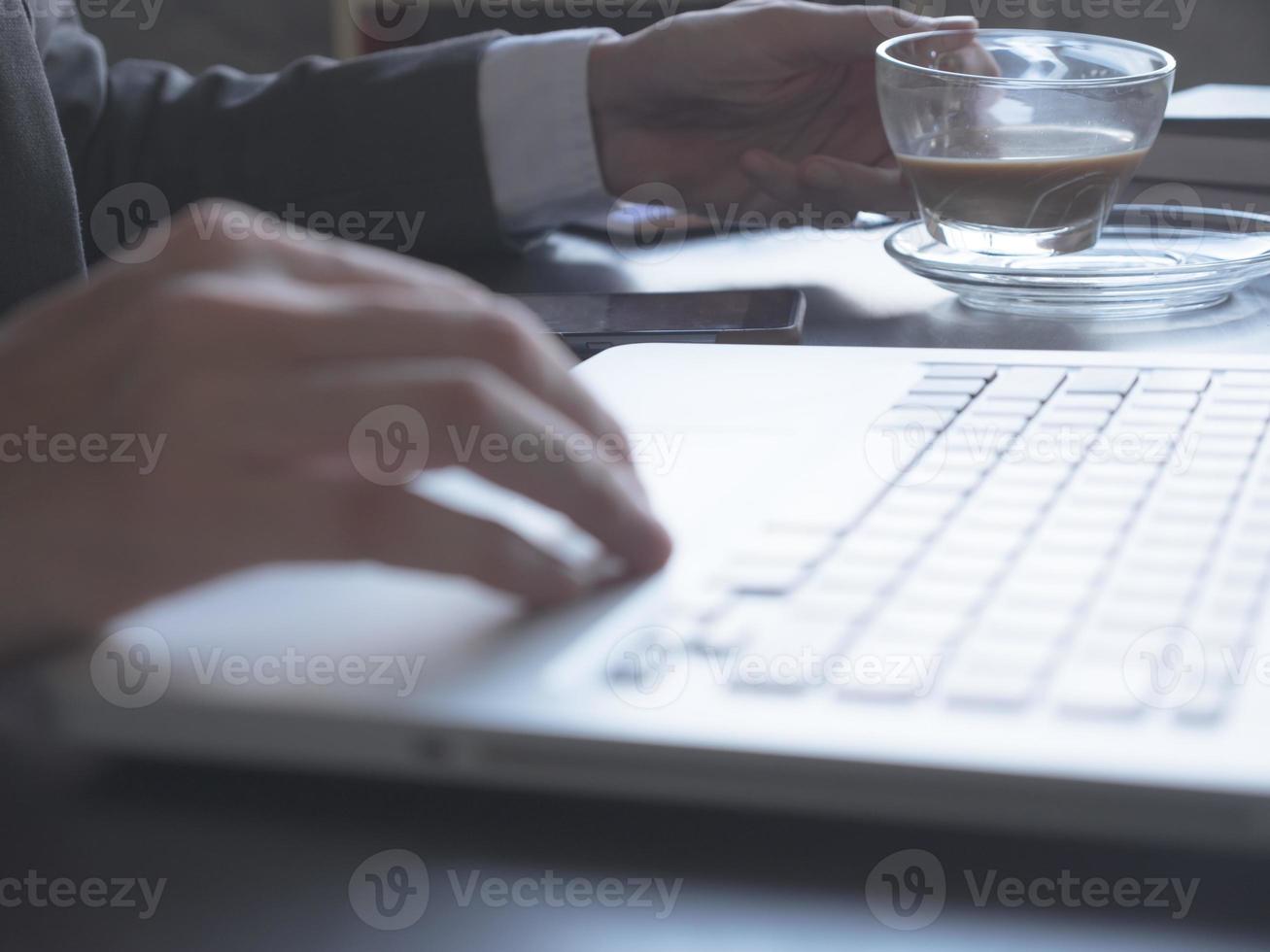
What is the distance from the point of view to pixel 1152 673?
226 millimetres

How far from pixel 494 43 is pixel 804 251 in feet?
0.68

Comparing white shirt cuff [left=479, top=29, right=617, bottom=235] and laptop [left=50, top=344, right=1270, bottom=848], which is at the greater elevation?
laptop [left=50, top=344, right=1270, bottom=848]

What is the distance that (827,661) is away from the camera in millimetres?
235

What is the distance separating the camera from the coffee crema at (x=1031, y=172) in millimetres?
563

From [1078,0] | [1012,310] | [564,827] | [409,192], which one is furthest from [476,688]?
[1078,0]

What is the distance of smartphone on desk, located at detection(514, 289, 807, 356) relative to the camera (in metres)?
0.51
